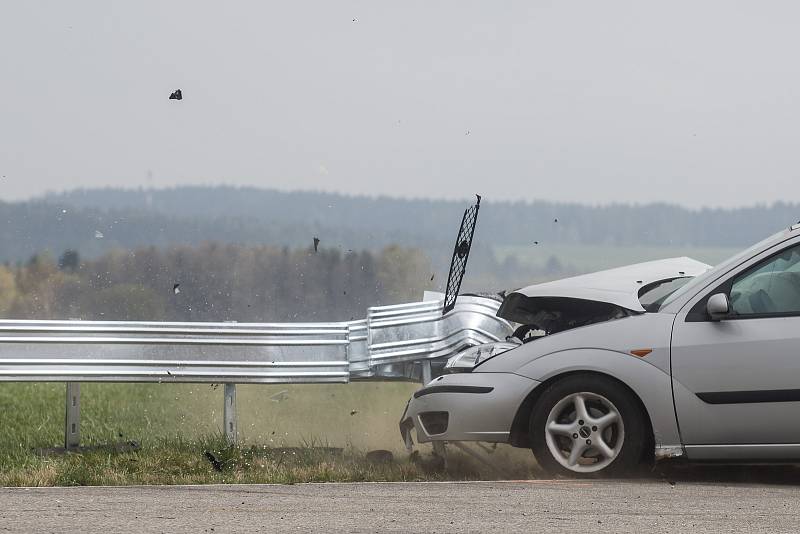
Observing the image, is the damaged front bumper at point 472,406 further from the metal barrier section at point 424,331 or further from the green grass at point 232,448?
the metal barrier section at point 424,331

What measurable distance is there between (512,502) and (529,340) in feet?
5.37

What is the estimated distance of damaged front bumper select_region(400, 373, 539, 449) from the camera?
8.71 m

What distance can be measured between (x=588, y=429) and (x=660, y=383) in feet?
1.55

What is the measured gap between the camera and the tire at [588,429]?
8422 millimetres

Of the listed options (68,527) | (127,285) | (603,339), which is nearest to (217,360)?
(603,339)

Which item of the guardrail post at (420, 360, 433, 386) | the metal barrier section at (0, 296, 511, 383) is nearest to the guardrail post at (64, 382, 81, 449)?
the metal barrier section at (0, 296, 511, 383)

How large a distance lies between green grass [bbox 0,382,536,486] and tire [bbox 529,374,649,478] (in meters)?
0.40

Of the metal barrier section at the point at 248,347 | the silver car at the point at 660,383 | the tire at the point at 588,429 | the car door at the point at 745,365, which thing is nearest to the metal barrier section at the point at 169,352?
the metal barrier section at the point at 248,347

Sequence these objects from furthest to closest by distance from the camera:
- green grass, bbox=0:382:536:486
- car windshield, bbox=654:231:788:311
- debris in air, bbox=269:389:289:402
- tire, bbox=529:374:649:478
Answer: debris in air, bbox=269:389:289:402
green grass, bbox=0:382:536:486
car windshield, bbox=654:231:788:311
tire, bbox=529:374:649:478

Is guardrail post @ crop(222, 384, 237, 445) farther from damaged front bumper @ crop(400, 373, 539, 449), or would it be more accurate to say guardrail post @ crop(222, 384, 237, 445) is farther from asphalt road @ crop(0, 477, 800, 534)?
asphalt road @ crop(0, 477, 800, 534)

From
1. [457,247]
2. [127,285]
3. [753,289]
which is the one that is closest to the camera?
[753,289]

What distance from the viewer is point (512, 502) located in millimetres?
7516

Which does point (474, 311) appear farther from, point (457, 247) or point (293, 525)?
point (293, 525)

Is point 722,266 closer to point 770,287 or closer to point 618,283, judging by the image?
point 770,287
